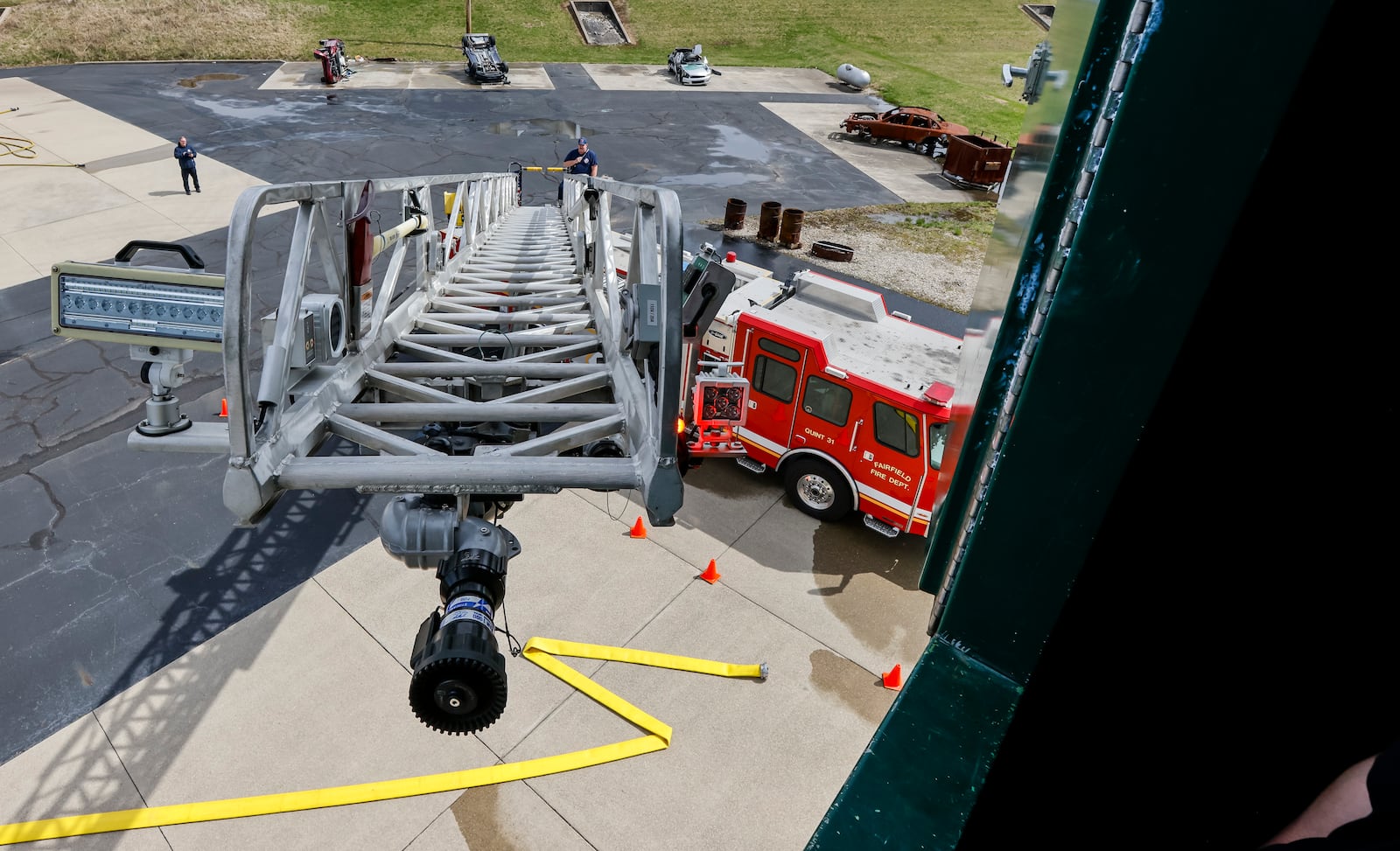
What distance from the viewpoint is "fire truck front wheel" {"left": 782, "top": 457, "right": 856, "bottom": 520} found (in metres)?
9.68

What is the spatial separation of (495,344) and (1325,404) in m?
5.46

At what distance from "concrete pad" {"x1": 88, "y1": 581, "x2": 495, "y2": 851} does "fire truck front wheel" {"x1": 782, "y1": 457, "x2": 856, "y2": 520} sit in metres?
5.06

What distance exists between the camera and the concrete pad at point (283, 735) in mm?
6125

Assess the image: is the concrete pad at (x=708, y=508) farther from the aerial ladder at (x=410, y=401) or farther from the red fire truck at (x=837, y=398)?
the aerial ladder at (x=410, y=401)

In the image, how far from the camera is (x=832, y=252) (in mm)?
18641

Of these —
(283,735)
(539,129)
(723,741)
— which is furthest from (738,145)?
(283,735)

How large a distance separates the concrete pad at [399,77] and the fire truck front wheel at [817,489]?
92.9 feet

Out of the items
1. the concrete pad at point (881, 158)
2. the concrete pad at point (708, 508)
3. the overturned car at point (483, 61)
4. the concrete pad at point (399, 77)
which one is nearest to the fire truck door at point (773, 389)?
the concrete pad at point (708, 508)

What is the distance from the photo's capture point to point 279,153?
22.8m

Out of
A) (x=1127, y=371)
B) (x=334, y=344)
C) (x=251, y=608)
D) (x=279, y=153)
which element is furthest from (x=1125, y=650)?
(x=279, y=153)

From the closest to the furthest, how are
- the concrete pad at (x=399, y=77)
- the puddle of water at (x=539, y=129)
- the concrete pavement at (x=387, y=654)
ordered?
the concrete pavement at (x=387, y=654), the puddle of water at (x=539, y=129), the concrete pad at (x=399, y=77)

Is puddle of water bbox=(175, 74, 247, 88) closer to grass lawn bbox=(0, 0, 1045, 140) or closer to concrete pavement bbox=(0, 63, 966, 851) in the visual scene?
grass lawn bbox=(0, 0, 1045, 140)

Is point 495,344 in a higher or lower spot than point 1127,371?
lower

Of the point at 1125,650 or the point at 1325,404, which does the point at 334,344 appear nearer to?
the point at 1125,650
